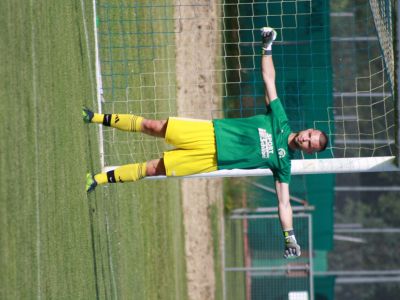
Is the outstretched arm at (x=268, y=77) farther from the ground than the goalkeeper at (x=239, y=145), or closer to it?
farther from the ground

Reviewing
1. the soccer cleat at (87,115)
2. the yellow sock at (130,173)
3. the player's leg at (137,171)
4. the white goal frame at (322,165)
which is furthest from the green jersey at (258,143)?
the white goal frame at (322,165)

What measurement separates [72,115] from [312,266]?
322 inches

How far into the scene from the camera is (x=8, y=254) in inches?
277

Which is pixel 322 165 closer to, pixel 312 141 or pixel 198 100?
pixel 312 141

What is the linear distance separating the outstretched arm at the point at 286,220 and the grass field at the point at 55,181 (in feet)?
6.43

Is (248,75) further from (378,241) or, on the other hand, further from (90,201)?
(378,241)

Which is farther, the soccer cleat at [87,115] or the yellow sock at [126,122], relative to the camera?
the soccer cleat at [87,115]

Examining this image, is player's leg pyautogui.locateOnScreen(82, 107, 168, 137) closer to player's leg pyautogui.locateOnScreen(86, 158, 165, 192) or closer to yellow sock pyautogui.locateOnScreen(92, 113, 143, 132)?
yellow sock pyautogui.locateOnScreen(92, 113, 143, 132)

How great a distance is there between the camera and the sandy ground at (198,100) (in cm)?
1334

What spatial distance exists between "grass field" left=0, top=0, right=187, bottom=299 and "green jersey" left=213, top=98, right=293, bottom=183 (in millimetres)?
1500

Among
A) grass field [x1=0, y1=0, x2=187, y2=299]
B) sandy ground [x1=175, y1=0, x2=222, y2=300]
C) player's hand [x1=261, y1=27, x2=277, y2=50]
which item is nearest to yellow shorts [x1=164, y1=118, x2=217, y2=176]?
player's hand [x1=261, y1=27, x2=277, y2=50]

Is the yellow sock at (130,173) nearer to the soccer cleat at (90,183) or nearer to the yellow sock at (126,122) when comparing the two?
the soccer cleat at (90,183)

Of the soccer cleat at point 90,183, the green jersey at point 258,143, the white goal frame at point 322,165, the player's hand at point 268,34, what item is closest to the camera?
the green jersey at point 258,143

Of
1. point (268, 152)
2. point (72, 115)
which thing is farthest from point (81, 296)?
point (268, 152)
